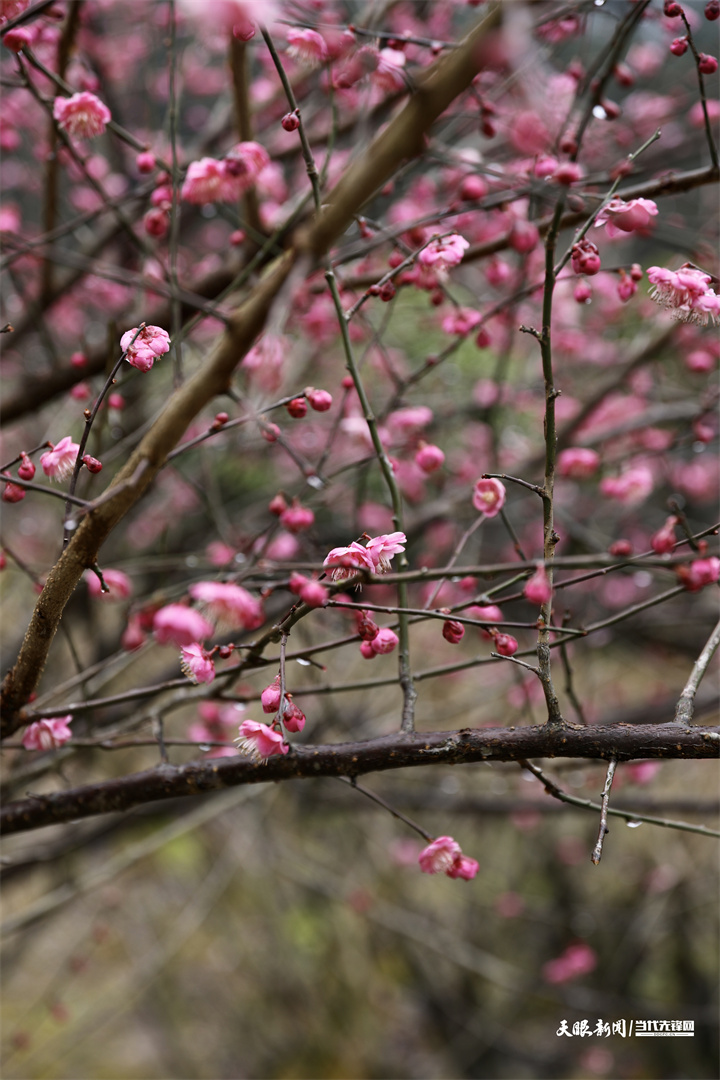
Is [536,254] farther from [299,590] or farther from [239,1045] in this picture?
[239,1045]

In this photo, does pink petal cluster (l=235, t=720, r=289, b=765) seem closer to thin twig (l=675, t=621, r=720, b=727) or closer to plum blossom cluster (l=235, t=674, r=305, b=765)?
plum blossom cluster (l=235, t=674, r=305, b=765)

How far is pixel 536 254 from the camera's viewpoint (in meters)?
2.98

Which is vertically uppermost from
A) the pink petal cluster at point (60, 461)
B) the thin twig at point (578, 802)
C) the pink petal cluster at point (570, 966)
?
the pink petal cluster at point (60, 461)

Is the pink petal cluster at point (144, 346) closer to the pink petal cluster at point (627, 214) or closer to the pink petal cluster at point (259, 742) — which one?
the pink petal cluster at point (259, 742)

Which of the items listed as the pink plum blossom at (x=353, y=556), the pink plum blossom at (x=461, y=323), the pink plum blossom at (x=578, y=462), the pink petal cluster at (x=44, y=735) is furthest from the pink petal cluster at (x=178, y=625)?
the pink plum blossom at (x=578, y=462)

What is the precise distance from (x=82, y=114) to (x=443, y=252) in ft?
2.79

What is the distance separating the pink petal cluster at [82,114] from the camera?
163 centimetres

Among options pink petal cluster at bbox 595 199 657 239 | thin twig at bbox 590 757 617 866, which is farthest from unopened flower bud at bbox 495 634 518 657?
pink petal cluster at bbox 595 199 657 239

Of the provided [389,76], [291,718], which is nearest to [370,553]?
[291,718]

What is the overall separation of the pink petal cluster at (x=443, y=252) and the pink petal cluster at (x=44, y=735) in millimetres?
1141

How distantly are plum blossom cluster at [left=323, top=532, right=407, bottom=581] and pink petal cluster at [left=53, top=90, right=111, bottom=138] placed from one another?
114 cm

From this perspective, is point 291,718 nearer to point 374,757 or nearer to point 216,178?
point 374,757

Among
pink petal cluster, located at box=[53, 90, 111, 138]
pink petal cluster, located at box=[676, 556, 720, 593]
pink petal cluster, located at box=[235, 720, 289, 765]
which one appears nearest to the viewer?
pink petal cluster, located at box=[676, 556, 720, 593]

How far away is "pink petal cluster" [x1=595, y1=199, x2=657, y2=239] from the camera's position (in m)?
1.31
